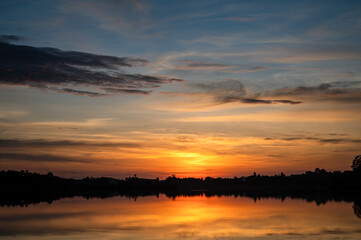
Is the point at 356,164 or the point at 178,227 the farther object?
the point at 356,164

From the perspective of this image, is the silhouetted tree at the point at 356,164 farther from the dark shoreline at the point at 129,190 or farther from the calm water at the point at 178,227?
the calm water at the point at 178,227

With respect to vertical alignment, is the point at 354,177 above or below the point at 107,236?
above

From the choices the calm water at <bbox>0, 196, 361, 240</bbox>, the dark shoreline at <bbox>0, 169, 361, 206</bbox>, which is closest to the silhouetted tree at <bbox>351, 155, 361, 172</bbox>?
the dark shoreline at <bbox>0, 169, 361, 206</bbox>

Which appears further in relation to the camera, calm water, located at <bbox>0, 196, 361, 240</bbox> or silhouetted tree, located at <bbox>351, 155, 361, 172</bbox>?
silhouetted tree, located at <bbox>351, 155, 361, 172</bbox>

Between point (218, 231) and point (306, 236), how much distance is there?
6.10m

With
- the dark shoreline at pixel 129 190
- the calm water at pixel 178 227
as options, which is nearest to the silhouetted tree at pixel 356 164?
the dark shoreline at pixel 129 190

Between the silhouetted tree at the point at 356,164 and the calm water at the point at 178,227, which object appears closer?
the calm water at the point at 178,227

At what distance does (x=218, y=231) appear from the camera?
1176 inches

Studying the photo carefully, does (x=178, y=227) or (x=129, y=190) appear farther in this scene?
(x=129, y=190)

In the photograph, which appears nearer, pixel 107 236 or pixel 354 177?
pixel 107 236

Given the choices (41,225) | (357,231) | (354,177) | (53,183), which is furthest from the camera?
(53,183)

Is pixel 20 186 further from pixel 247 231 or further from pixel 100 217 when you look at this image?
pixel 247 231

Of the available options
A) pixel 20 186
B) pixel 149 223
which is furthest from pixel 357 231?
pixel 20 186

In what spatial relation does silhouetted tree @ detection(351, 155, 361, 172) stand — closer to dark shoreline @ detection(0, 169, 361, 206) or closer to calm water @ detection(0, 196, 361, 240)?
dark shoreline @ detection(0, 169, 361, 206)
